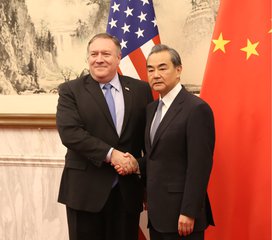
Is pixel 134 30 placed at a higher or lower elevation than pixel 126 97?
higher

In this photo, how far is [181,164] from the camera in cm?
196

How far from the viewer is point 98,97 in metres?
2.25

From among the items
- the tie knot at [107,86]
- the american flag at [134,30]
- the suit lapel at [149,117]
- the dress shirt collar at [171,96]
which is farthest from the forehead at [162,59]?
the american flag at [134,30]

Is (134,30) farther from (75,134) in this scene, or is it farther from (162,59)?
(75,134)

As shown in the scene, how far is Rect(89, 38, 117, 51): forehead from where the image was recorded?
2.25 meters

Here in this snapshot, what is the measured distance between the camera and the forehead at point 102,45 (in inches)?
88.7

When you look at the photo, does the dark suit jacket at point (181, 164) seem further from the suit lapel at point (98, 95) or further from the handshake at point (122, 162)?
the suit lapel at point (98, 95)

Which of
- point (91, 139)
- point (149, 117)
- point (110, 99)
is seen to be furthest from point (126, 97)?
point (91, 139)

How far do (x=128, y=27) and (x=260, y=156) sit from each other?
1.12 m

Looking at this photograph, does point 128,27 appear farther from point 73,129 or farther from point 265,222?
point 265,222

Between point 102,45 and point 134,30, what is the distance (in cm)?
51

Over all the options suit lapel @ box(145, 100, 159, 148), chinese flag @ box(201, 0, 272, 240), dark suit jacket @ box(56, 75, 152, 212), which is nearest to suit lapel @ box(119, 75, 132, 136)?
dark suit jacket @ box(56, 75, 152, 212)

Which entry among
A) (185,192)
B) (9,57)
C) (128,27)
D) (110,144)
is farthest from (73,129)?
(9,57)

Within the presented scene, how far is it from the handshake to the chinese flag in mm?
495
